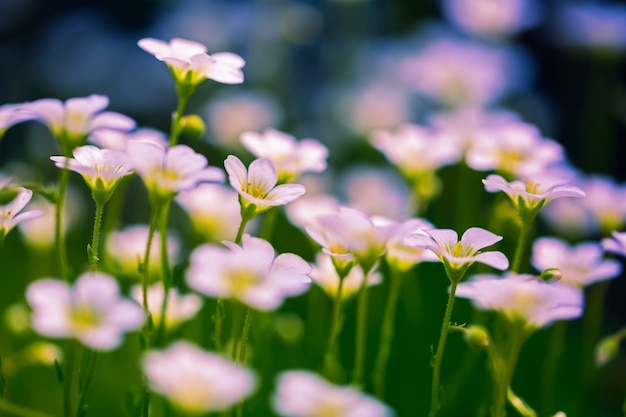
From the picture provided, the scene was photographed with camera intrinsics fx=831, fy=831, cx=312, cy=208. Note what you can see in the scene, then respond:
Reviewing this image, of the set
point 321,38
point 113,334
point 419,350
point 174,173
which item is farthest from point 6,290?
point 321,38

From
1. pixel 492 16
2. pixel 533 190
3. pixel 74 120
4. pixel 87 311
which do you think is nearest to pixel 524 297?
pixel 533 190

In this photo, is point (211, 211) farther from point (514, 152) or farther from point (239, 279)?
point (239, 279)

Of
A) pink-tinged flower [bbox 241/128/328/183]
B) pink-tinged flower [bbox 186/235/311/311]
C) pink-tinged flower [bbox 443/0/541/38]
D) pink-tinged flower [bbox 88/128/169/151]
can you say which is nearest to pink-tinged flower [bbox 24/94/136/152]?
pink-tinged flower [bbox 88/128/169/151]

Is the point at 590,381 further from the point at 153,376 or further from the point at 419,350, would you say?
the point at 153,376

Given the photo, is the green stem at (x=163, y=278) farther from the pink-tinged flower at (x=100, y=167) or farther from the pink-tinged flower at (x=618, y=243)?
the pink-tinged flower at (x=618, y=243)

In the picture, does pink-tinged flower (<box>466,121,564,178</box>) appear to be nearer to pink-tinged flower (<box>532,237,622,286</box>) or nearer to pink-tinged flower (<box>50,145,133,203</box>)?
pink-tinged flower (<box>532,237,622,286</box>)

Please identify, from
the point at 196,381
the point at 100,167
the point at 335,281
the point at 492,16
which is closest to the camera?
the point at 196,381
